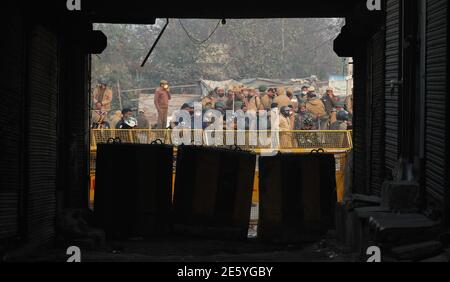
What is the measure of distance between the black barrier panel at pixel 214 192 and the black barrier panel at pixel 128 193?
406 millimetres

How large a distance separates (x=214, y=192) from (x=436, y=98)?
20.2 feet

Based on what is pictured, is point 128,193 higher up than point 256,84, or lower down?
lower down

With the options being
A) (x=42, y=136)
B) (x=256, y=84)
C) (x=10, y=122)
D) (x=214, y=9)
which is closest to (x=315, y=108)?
(x=256, y=84)

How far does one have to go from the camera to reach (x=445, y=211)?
7.87 meters

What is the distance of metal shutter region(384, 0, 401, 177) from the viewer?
10.9m

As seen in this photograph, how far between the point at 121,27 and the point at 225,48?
714cm

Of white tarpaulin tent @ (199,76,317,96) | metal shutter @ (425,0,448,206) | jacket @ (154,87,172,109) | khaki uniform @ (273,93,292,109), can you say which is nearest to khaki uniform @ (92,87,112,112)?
jacket @ (154,87,172,109)

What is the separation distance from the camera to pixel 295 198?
14.3m

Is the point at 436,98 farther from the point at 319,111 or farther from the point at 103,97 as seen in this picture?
the point at 103,97

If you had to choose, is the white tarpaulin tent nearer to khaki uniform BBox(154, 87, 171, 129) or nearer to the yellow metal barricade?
khaki uniform BBox(154, 87, 171, 129)

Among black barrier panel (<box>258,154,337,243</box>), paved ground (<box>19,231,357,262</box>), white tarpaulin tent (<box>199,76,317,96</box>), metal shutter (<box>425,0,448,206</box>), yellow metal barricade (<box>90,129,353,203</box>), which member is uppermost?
white tarpaulin tent (<box>199,76,317,96</box>)

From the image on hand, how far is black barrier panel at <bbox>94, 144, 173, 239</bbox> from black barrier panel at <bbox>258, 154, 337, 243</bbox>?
1.73m

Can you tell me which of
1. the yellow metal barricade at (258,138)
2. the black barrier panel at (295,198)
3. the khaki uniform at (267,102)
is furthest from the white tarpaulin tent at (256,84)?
the black barrier panel at (295,198)

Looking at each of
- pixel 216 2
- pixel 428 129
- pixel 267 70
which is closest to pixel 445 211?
pixel 428 129
